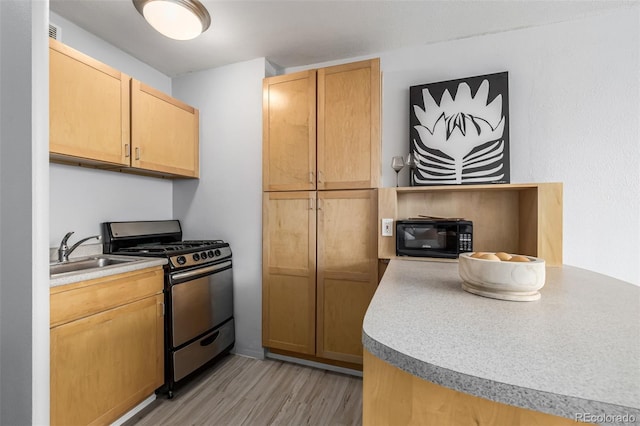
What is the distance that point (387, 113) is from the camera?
93.2 inches

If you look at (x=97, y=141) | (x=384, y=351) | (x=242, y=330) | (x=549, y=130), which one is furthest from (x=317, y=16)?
(x=242, y=330)

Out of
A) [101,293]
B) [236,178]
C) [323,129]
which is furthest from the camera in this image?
[236,178]

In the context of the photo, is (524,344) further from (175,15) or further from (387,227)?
(175,15)

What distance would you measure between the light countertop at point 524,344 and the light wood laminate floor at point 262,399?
4.02ft

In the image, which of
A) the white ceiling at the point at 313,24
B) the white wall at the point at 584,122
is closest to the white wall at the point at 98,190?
the white ceiling at the point at 313,24

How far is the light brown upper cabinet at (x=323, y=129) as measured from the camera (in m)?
2.13

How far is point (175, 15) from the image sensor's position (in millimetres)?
1608

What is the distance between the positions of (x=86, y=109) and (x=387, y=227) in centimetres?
205

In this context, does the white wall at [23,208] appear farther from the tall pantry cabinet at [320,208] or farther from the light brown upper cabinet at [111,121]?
the tall pantry cabinet at [320,208]

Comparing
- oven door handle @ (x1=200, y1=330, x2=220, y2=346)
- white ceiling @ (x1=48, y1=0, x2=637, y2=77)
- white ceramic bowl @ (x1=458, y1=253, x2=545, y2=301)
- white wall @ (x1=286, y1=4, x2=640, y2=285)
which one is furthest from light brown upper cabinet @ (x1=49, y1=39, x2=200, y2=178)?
white wall @ (x1=286, y1=4, x2=640, y2=285)

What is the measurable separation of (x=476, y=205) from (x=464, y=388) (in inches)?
71.2

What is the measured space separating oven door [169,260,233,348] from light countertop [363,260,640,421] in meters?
1.52

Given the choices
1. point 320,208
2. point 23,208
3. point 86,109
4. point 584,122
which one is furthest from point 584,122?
point 86,109

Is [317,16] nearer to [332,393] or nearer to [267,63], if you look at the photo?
[267,63]
